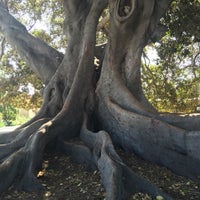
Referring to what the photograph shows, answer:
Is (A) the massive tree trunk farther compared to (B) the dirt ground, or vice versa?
(A) the massive tree trunk

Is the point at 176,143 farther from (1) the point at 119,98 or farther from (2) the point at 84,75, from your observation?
(2) the point at 84,75

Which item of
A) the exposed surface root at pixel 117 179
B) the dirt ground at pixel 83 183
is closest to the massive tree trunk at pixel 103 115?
the exposed surface root at pixel 117 179

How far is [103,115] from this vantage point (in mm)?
7566

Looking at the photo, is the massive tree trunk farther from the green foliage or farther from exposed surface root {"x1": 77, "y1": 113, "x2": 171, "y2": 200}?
the green foliage

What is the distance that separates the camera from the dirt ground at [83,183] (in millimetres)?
4973

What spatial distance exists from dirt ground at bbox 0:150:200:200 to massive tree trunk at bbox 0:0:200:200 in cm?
15

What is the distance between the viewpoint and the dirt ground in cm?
497

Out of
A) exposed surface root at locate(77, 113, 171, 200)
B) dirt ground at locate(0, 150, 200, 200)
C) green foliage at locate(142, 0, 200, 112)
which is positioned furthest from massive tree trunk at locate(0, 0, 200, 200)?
green foliage at locate(142, 0, 200, 112)

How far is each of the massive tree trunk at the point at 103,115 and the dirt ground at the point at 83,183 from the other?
0.15m

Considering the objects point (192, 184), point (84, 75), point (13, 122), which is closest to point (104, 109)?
point (84, 75)

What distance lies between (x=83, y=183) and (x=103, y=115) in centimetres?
237

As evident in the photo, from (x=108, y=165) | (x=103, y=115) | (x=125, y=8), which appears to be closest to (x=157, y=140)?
(x=108, y=165)

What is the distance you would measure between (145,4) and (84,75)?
208 centimetres

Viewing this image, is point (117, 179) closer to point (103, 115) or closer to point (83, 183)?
point (83, 183)
